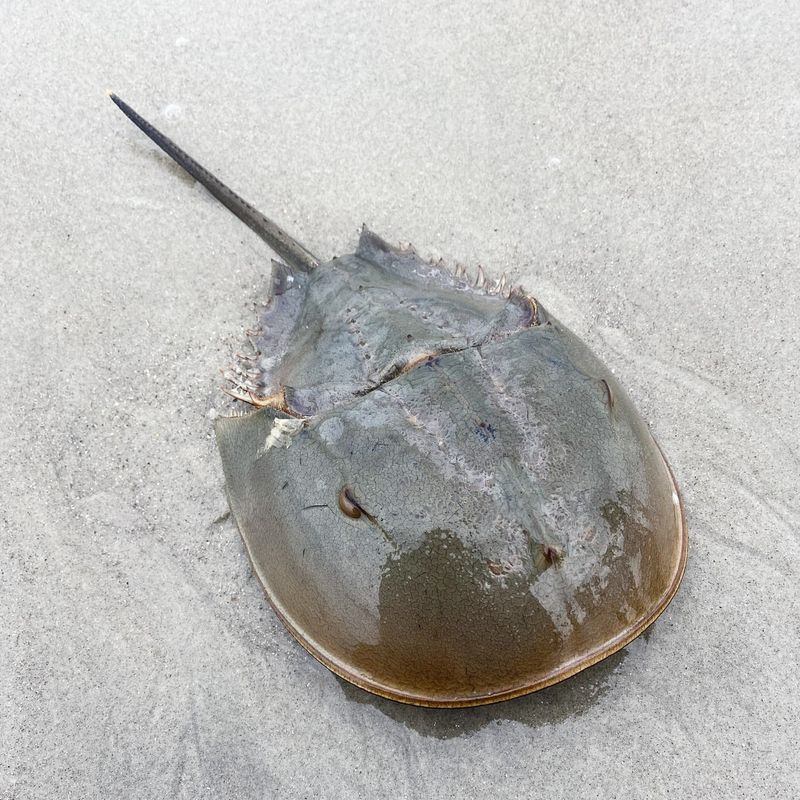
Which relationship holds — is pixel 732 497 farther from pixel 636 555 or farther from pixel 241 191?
pixel 241 191

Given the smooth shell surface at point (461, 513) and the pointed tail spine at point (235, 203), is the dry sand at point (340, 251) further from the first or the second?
the smooth shell surface at point (461, 513)

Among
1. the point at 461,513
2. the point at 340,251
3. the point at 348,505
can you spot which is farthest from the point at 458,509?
the point at 340,251

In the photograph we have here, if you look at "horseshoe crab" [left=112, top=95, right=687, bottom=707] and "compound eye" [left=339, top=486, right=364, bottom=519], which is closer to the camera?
"horseshoe crab" [left=112, top=95, right=687, bottom=707]

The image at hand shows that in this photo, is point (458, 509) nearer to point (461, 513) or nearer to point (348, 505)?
point (461, 513)

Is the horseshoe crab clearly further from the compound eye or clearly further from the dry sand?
the dry sand

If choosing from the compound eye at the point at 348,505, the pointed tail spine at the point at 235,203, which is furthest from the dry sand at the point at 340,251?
the compound eye at the point at 348,505

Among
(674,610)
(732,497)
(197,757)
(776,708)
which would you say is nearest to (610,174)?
(732,497)

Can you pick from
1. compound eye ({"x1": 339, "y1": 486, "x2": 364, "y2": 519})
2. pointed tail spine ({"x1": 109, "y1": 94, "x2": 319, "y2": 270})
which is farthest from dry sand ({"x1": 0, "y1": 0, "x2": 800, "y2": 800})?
compound eye ({"x1": 339, "y1": 486, "x2": 364, "y2": 519})
